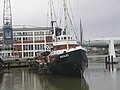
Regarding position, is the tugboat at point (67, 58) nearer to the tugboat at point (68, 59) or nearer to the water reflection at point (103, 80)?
the tugboat at point (68, 59)

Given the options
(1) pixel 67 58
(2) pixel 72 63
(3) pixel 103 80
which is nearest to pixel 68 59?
(1) pixel 67 58

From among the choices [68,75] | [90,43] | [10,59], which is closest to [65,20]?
[68,75]

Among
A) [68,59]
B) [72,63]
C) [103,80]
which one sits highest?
[68,59]

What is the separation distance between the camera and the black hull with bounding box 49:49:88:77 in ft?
142

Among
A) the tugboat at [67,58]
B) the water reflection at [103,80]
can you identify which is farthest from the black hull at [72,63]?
the water reflection at [103,80]

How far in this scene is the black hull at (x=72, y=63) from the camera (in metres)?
43.3

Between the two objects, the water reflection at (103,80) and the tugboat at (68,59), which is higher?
the tugboat at (68,59)

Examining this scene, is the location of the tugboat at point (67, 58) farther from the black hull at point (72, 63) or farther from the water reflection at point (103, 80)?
the water reflection at point (103, 80)

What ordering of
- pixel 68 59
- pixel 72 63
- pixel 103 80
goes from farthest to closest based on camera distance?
pixel 68 59 < pixel 72 63 < pixel 103 80

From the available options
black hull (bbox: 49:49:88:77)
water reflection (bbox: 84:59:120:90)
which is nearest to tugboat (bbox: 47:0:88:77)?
black hull (bbox: 49:49:88:77)

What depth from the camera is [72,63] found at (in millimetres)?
43781

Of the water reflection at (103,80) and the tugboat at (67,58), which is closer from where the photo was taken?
the water reflection at (103,80)

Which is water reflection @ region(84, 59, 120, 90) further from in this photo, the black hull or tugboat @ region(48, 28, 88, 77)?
tugboat @ region(48, 28, 88, 77)

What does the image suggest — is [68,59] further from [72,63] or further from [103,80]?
[103,80]
